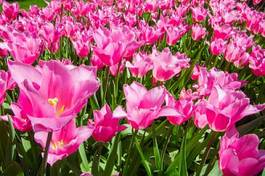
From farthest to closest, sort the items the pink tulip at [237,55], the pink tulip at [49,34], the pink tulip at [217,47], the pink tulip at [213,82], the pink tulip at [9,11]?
1. the pink tulip at [9,11]
2. the pink tulip at [217,47]
3. the pink tulip at [237,55]
4. the pink tulip at [49,34]
5. the pink tulip at [213,82]

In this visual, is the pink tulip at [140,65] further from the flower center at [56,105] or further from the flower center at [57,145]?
the flower center at [56,105]

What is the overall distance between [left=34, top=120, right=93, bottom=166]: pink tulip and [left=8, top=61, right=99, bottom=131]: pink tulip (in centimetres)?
14

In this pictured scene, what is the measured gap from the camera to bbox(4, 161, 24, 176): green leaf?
1.31 meters

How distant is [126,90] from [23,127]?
14.4 inches

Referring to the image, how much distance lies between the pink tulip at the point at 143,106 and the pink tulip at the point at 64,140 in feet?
0.77

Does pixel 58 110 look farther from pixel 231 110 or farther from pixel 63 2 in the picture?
pixel 63 2

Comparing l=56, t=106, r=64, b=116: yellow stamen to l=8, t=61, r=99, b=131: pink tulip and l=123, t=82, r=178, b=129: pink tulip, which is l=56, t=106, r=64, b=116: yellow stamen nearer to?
l=8, t=61, r=99, b=131: pink tulip

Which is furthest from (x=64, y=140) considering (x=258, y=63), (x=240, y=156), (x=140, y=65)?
(x=258, y=63)

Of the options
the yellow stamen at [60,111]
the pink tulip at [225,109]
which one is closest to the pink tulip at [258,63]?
the pink tulip at [225,109]

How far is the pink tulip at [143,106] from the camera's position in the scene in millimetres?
1354

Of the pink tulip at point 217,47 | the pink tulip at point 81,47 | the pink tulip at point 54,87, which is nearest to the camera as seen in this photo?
the pink tulip at point 54,87

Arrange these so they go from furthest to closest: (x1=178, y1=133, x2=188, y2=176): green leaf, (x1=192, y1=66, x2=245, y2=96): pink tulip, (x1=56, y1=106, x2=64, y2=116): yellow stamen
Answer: (x1=192, y1=66, x2=245, y2=96): pink tulip
(x1=178, y1=133, x2=188, y2=176): green leaf
(x1=56, y1=106, x2=64, y2=116): yellow stamen

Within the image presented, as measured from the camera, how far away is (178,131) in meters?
2.21

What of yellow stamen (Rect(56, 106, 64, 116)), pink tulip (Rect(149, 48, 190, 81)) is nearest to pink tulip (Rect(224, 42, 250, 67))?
pink tulip (Rect(149, 48, 190, 81))
